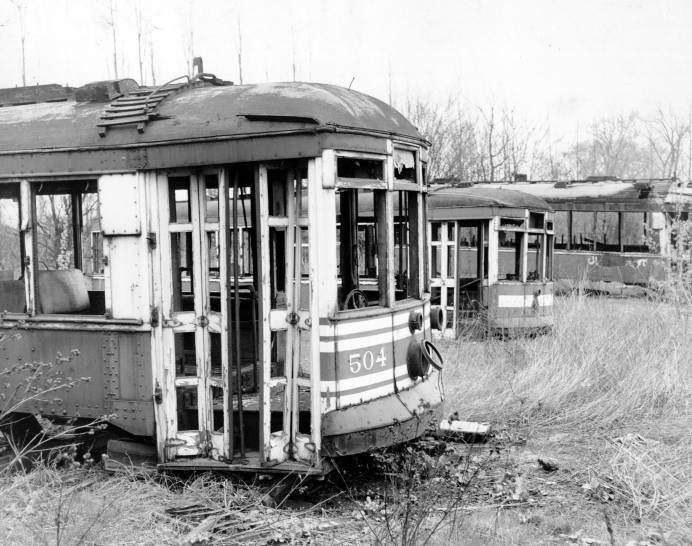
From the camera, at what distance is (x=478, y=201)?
39.9ft

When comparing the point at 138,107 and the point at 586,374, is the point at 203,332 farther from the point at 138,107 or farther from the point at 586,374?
the point at 586,374

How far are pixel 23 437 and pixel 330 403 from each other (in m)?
2.81

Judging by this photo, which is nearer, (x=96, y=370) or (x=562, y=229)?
(x=96, y=370)

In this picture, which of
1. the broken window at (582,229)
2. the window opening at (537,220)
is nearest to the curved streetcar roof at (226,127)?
the window opening at (537,220)

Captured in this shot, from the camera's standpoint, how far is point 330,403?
4902mm

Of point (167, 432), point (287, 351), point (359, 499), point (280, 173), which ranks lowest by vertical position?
point (359, 499)

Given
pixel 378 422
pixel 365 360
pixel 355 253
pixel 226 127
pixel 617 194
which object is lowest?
pixel 378 422

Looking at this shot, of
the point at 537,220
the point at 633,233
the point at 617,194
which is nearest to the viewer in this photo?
the point at 537,220

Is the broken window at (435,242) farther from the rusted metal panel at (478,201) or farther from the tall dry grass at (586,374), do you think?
the tall dry grass at (586,374)

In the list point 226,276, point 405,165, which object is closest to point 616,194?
point 405,165

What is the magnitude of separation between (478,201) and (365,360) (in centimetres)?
757

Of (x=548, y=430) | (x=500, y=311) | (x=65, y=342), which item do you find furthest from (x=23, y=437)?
(x=500, y=311)

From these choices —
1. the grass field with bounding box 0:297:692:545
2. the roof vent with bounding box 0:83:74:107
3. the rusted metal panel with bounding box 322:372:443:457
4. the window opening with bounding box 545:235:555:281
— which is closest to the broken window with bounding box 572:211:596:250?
the window opening with bounding box 545:235:555:281

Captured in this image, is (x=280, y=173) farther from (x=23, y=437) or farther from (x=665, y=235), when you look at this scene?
(x=665, y=235)
